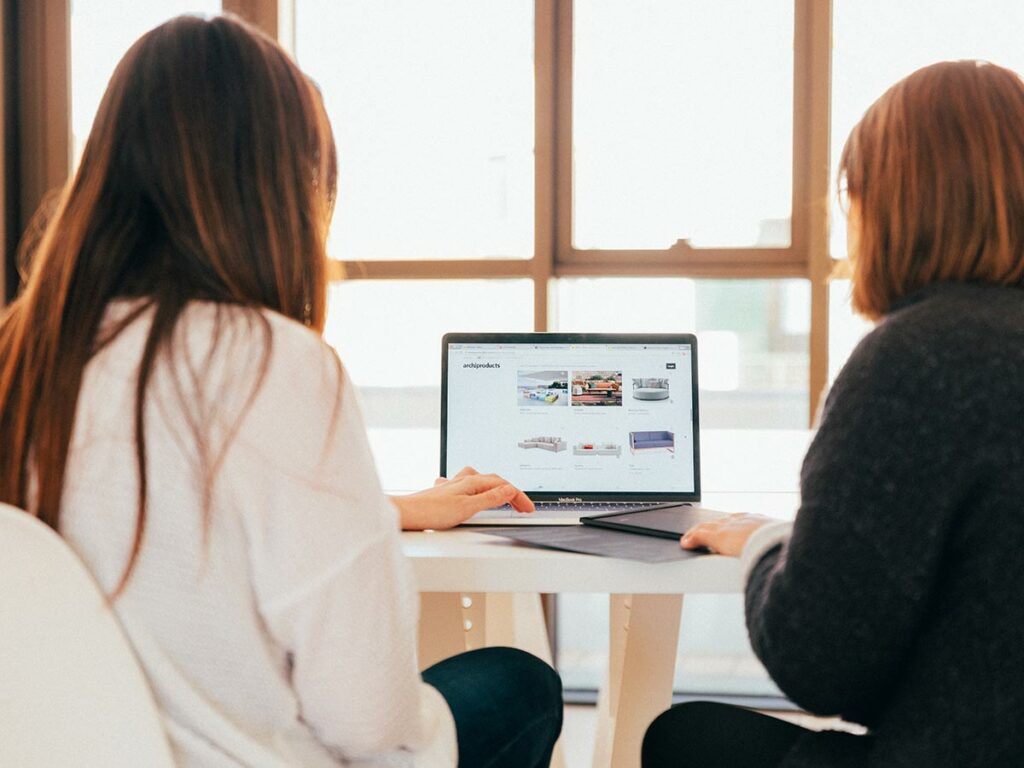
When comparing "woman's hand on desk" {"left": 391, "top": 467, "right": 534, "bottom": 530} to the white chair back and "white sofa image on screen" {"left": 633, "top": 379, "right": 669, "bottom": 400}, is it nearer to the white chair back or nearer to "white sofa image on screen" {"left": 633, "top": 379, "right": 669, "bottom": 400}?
"white sofa image on screen" {"left": 633, "top": 379, "right": 669, "bottom": 400}

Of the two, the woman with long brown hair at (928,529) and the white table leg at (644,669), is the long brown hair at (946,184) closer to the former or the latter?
the woman with long brown hair at (928,529)

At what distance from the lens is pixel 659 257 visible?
105 inches

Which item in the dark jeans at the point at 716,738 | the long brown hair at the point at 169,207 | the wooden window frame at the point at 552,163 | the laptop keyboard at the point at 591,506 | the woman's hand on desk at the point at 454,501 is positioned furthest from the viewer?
the wooden window frame at the point at 552,163

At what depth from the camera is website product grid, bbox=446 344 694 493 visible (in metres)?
1.67

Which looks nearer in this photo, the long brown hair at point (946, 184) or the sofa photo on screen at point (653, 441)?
the long brown hair at point (946, 184)

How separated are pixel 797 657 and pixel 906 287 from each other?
0.35 m

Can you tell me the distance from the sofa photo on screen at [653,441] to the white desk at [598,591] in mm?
135

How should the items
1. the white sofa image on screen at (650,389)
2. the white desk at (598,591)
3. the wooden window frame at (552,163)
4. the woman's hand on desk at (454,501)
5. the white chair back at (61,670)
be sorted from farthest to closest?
the wooden window frame at (552,163) < the white sofa image on screen at (650,389) < the woman's hand on desk at (454,501) < the white desk at (598,591) < the white chair back at (61,670)

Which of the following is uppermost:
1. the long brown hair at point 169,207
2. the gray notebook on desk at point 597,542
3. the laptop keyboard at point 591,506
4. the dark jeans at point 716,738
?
the long brown hair at point 169,207

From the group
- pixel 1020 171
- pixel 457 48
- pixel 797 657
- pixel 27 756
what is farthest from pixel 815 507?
pixel 457 48

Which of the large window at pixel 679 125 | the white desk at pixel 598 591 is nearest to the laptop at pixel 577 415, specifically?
the white desk at pixel 598 591

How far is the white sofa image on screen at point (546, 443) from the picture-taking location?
5.49 feet

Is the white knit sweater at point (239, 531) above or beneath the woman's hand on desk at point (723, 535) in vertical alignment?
above

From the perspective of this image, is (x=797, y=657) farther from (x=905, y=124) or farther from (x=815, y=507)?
(x=905, y=124)
